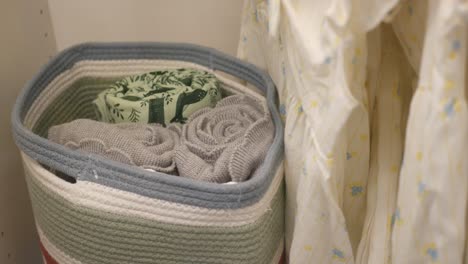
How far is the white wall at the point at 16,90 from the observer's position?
967mm

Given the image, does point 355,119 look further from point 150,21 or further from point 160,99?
point 150,21

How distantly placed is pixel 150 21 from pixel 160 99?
0.30 metres

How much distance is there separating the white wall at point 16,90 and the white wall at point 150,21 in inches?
2.2

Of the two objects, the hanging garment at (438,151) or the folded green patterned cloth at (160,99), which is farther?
the folded green patterned cloth at (160,99)

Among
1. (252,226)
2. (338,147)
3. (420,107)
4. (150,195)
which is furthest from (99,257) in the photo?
(420,107)

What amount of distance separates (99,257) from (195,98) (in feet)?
1.11

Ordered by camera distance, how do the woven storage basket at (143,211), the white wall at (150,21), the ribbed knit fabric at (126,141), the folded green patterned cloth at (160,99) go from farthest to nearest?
the white wall at (150,21) → the folded green patterned cloth at (160,99) → the ribbed knit fabric at (126,141) → the woven storage basket at (143,211)

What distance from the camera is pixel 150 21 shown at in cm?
112

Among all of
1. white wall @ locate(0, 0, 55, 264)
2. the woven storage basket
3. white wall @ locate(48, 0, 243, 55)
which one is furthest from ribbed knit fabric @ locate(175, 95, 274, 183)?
white wall @ locate(0, 0, 55, 264)

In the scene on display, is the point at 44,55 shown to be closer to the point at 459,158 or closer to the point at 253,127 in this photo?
the point at 253,127

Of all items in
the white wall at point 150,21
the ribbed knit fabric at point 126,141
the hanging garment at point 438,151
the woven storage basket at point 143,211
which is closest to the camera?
the hanging garment at point 438,151

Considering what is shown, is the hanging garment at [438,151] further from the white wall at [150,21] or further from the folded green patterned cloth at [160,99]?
the white wall at [150,21]

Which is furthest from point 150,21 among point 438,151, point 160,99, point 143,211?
point 438,151

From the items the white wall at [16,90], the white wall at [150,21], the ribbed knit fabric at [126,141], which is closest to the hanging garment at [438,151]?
the ribbed knit fabric at [126,141]
